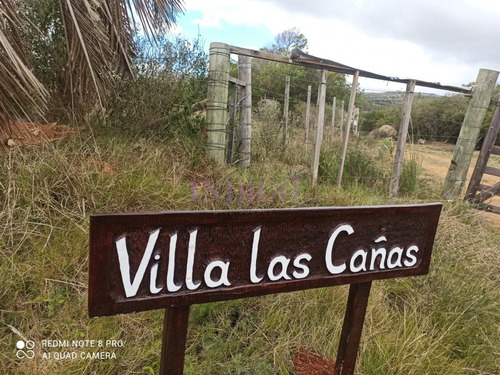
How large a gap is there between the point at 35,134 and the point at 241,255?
10.2 ft

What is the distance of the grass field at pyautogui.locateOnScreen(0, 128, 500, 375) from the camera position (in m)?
1.66

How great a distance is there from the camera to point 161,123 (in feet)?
12.4

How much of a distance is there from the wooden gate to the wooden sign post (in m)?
4.14

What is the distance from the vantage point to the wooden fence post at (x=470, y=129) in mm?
4344

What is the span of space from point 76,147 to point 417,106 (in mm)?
15087

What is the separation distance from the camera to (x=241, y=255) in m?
0.87

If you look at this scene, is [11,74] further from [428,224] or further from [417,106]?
[417,106]

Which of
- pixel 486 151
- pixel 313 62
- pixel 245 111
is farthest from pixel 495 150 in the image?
pixel 245 111

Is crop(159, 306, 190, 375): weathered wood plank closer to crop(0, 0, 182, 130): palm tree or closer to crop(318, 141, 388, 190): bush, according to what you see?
crop(0, 0, 182, 130): palm tree

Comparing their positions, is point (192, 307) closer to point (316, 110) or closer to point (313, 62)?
point (313, 62)

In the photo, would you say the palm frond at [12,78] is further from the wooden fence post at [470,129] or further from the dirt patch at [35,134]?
the wooden fence post at [470,129]

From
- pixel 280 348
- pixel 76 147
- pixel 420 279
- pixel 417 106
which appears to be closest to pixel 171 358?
pixel 280 348

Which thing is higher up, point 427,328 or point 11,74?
point 11,74

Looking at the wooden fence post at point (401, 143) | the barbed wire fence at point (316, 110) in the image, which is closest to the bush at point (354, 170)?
the wooden fence post at point (401, 143)
